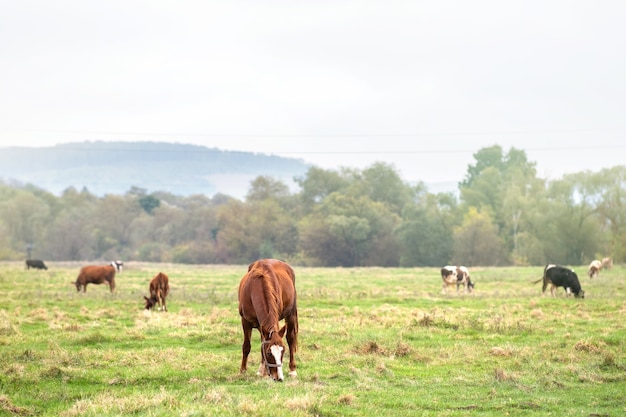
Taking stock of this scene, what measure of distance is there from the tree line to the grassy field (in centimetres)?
5173

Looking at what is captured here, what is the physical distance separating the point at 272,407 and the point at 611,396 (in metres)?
5.72

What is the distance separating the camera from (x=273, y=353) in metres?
12.2

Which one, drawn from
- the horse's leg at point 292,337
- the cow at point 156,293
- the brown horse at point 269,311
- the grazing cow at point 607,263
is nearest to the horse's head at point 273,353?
the brown horse at point 269,311

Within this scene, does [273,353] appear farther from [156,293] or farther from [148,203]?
[148,203]

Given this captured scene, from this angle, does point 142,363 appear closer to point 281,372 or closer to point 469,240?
point 281,372

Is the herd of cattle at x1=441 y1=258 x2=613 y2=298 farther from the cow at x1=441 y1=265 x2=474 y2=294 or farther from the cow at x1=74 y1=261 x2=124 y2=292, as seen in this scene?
the cow at x1=74 y1=261 x2=124 y2=292

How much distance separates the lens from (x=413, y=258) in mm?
87812

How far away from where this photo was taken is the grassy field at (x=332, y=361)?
34.8 feet

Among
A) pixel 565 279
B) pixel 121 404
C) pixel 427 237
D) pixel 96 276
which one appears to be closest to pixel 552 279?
pixel 565 279

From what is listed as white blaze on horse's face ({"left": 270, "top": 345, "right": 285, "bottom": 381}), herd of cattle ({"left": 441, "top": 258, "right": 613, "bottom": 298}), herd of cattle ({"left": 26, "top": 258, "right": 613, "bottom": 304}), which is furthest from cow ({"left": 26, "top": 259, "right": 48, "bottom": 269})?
white blaze on horse's face ({"left": 270, "top": 345, "right": 285, "bottom": 381})

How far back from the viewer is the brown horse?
40.4ft

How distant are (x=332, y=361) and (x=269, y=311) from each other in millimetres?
2681

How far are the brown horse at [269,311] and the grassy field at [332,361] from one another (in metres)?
0.44

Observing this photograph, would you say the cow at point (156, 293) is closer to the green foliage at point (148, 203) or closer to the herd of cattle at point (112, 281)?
the herd of cattle at point (112, 281)
